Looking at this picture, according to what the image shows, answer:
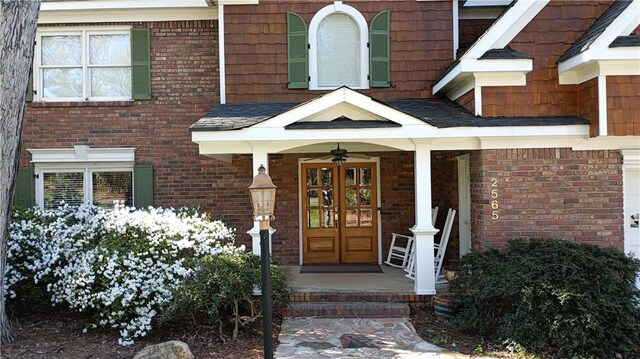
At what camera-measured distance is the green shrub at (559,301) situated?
18.1 ft

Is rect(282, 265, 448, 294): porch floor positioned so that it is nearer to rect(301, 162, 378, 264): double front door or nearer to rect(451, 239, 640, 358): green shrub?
rect(301, 162, 378, 264): double front door

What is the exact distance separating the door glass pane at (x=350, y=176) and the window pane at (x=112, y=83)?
4.55 m

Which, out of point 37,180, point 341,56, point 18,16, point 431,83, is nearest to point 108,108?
point 37,180

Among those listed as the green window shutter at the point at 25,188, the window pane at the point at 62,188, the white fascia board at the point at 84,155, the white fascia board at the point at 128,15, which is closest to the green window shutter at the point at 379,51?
the white fascia board at the point at 128,15

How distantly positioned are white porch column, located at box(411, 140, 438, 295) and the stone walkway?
0.69 meters

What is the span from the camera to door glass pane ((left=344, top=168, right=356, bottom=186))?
9664mm

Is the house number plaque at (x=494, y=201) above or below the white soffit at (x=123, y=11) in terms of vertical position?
below

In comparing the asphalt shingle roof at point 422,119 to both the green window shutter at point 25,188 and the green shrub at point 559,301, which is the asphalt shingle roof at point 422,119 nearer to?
the green shrub at point 559,301

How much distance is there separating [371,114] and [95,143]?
18.5ft

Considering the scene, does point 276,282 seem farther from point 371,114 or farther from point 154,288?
point 371,114

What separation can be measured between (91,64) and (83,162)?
191 cm

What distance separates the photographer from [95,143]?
932cm

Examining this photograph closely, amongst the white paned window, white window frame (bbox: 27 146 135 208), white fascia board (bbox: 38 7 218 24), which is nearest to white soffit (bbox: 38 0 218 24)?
white fascia board (bbox: 38 7 218 24)

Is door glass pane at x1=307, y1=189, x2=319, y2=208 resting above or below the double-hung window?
below
